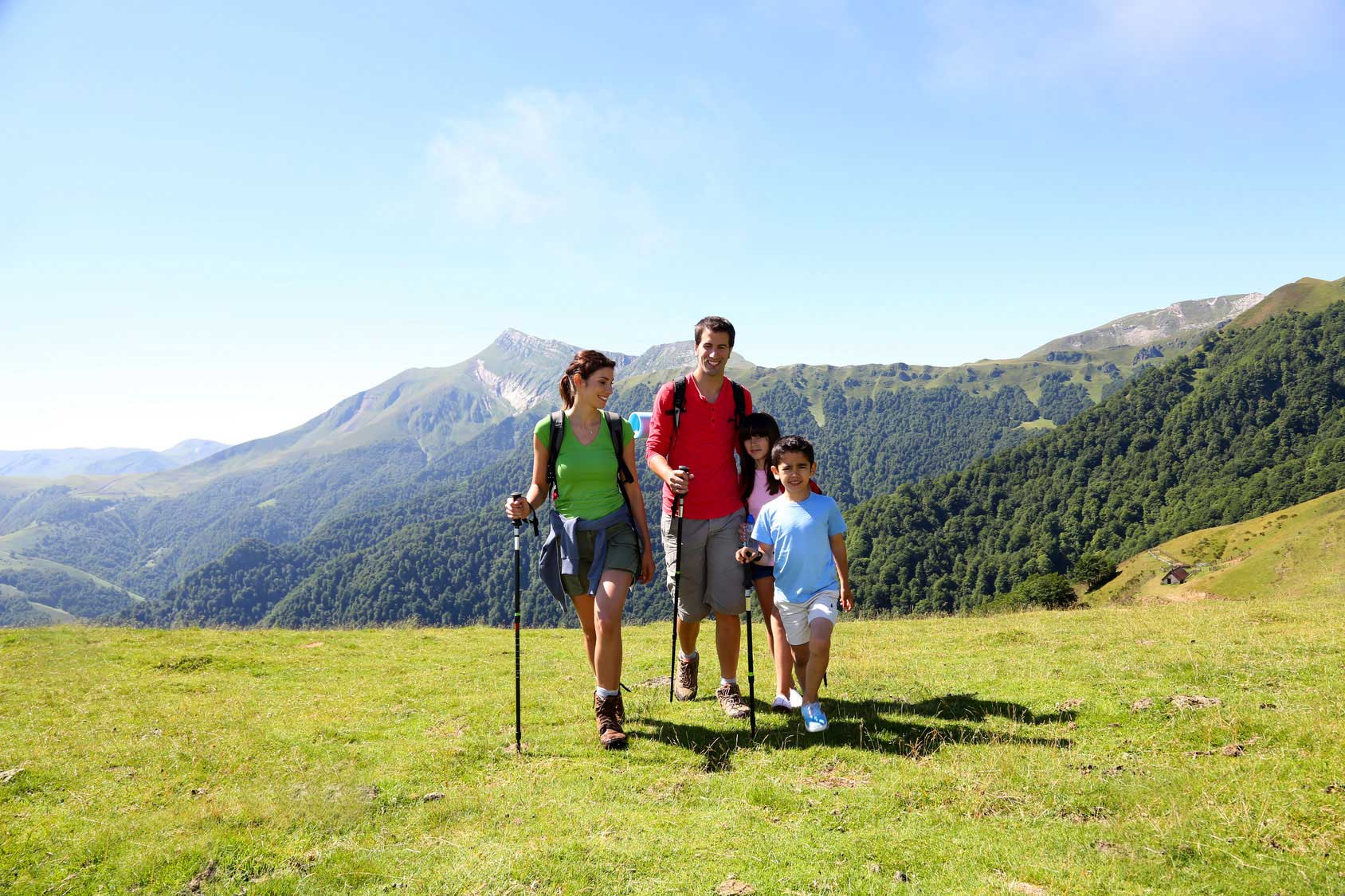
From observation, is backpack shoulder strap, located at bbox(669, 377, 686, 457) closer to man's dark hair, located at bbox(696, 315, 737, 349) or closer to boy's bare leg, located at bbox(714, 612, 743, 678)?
man's dark hair, located at bbox(696, 315, 737, 349)

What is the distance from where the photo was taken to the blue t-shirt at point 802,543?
6539 millimetres

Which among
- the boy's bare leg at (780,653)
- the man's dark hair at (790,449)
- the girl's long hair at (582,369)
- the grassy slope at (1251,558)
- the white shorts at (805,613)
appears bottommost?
the grassy slope at (1251,558)

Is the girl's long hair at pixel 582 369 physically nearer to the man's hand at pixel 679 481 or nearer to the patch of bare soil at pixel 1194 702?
the man's hand at pixel 679 481

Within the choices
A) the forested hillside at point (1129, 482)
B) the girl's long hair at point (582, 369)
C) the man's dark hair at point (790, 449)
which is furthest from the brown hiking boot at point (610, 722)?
the forested hillside at point (1129, 482)

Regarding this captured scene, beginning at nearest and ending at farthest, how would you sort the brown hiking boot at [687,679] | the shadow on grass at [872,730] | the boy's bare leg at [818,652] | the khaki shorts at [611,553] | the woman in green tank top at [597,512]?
the shadow on grass at [872,730] → the boy's bare leg at [818,652] → the woman in green tank top at [597,512] → the khaki shorts at [611,553] → the brown hiking boot at [687,679]

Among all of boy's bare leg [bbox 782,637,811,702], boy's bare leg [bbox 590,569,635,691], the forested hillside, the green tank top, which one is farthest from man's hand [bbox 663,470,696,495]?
the forested hillside

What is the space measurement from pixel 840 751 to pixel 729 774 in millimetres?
1118

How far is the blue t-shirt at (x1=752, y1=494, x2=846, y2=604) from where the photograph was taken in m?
6.54

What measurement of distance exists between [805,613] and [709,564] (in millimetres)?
1194

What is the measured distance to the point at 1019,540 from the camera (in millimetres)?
162500

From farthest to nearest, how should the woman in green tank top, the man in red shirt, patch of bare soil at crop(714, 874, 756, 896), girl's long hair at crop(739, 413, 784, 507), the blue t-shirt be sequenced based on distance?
girl's long hair at crop(739, 413, 784, 507)
the man in red shirt
the woman in green tank top
the blue t-shirt
patch of bare soil at crop(714, 874, 756, 896)

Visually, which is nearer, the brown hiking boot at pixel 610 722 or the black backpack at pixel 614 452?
the brown hiking boot at pixel 610 722

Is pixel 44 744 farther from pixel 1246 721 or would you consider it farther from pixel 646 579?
pixel 1246 721

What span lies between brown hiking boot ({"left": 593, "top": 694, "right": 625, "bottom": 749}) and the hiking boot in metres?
1.25
